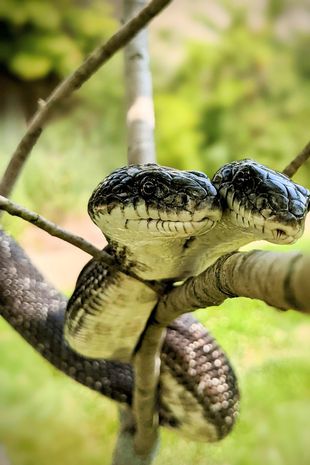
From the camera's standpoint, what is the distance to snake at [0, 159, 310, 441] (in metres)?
0.68

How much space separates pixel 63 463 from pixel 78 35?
79.2 inches

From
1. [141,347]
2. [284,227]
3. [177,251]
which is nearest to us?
[284,227]

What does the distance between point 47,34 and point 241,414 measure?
2302 mm

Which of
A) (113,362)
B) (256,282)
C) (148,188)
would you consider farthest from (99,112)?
(256,282)

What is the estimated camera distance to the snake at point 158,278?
26.9 inches

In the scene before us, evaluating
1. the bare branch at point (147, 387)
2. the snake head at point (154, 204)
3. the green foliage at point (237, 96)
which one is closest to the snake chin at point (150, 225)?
the snake head at point (154, 204)

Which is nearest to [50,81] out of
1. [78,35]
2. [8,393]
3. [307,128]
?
[78,35]

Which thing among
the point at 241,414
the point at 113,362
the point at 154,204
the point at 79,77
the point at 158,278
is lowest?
the point at 241,414

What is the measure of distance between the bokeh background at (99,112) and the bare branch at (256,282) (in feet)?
2.12

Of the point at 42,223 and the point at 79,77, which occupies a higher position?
the point at 79,77

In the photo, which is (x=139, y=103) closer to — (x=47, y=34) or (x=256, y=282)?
(x=256, y=282)

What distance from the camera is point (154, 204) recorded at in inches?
27.9

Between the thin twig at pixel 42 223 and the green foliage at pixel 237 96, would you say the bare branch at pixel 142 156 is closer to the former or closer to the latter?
the thin twig at pixel 42 223

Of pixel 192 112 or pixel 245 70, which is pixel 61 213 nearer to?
pixel 192 112
